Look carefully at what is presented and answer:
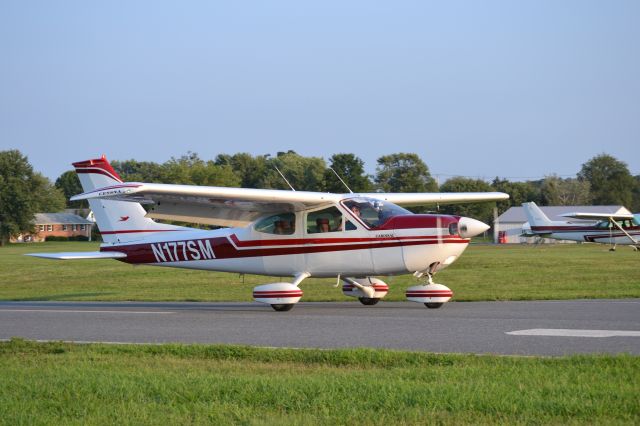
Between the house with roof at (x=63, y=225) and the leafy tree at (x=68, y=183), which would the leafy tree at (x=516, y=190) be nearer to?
the house with roof at (x=63, y=225)

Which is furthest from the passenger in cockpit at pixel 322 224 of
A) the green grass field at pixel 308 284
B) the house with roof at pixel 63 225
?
the house with roof at pixel 63 225

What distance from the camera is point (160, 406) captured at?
698cm

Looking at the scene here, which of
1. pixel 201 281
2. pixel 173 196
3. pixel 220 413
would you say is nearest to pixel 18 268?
pixel 201 281

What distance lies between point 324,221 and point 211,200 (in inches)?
84.8

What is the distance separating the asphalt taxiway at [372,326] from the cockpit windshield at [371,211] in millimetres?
1619

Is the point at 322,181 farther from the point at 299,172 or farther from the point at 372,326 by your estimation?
the point at 372,326

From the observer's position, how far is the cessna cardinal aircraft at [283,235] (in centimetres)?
1588

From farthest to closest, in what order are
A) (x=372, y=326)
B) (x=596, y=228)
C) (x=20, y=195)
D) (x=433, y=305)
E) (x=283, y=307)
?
(x=20, y=195)
(x=596, y=228)
(x=283, y=307)
(x=433, y=305)
(x=372, y=326)

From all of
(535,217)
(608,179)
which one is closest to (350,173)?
(535,217)

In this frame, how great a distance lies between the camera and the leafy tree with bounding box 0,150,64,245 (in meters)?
111

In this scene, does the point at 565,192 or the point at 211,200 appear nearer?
the point at 211,200

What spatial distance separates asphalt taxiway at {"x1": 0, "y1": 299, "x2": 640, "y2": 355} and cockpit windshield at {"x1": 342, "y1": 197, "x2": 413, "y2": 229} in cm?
162

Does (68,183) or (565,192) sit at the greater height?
(68,183)

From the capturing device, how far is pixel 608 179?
14175 cm
